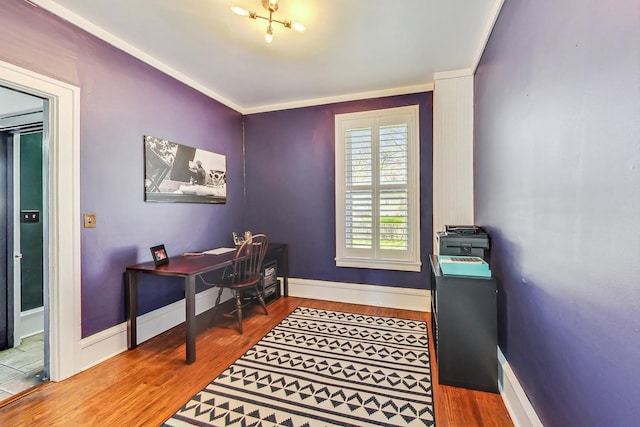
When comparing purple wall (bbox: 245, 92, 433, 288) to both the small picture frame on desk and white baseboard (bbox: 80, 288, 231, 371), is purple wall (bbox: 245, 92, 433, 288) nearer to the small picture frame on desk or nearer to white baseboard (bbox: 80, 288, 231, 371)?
white baseboard (bbox: 80, 288, 231, 371)

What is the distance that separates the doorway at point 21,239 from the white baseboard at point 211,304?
→ 28 centimetres

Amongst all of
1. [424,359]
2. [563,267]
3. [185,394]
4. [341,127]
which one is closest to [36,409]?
[185,394]

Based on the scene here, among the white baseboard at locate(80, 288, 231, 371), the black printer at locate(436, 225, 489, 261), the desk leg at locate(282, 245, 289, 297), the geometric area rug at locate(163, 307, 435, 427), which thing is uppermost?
the black printer at locate(436, 225, 489, 261)

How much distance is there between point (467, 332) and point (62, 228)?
2822mm

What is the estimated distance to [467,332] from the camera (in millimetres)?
1875

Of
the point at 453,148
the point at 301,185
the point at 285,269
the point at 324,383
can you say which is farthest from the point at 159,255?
the point at 453,148

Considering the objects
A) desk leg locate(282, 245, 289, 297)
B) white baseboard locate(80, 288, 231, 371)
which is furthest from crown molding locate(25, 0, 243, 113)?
white baseboard locate(80, 288, 231, 371)

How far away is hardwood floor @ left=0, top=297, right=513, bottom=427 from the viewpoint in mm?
1616

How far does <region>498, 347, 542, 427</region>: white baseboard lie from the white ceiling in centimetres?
235

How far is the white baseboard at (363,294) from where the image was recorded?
3326mm

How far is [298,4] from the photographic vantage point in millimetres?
1952

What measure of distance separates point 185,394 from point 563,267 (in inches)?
84.7

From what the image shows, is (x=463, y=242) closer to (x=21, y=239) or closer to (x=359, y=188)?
(x=359, y=188)

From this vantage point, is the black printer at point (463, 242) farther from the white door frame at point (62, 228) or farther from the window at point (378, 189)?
the white door frame at point (62, 228)
